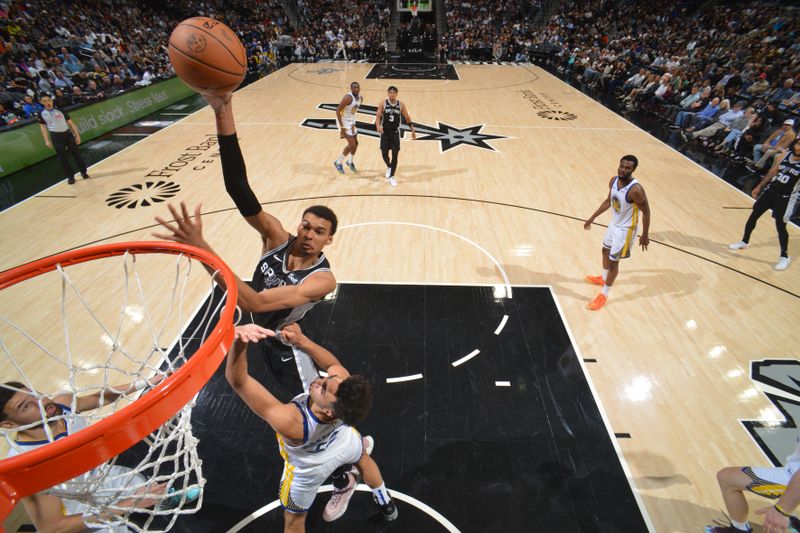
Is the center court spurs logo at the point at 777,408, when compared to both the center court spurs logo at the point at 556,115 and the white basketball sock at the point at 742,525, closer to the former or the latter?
the white basketball sock at the point at 742,525

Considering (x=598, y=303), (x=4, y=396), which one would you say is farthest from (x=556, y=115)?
(x=4, y=396)

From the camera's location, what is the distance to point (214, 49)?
254 cm

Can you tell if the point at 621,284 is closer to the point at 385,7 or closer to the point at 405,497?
the point at 405,497

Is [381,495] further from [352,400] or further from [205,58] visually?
[205,58]

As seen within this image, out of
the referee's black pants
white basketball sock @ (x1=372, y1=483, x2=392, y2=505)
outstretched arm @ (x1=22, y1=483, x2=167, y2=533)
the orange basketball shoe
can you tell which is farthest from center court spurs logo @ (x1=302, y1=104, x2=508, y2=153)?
outstretched arm @ (x1=22, y1=483, x2=167, y2=533)

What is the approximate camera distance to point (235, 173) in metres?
2.31

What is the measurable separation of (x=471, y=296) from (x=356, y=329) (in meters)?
1.46

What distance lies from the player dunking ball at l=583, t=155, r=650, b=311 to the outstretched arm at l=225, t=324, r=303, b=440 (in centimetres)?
388

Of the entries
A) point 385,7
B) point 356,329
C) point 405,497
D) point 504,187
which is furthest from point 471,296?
point 385,7

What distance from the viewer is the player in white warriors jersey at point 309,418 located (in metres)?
2.01

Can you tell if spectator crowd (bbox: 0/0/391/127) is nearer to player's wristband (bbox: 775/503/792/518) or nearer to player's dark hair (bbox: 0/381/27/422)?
player's dark hair (bbox: 0/381/27/422)

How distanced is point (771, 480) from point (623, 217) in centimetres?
270

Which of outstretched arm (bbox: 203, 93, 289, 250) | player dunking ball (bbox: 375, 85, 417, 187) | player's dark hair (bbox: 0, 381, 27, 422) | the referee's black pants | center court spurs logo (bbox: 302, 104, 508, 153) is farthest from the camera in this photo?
center court spurs logo (bbox: 302, 104, 508, 153)

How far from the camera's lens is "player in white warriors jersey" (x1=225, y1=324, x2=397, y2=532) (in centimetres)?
201
